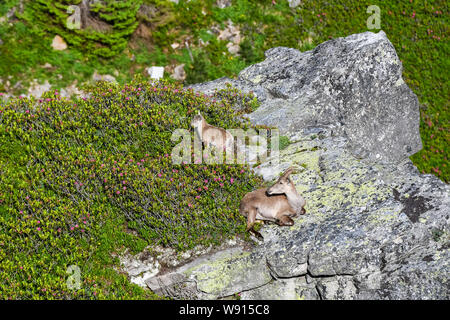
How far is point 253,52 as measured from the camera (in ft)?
70.9

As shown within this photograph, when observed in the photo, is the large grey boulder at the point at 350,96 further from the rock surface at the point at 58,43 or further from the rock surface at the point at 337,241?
the rock surface at the point at 58,43

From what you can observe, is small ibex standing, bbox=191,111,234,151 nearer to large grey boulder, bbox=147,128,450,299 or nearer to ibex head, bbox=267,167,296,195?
ibex head, bbox=267,167,296,195

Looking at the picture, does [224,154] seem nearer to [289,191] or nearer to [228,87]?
[289,191]

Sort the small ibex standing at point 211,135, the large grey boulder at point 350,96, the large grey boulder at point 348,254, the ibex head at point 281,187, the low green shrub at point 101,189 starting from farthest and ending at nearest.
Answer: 1. the large grey boulder at point 350,96
2. the small ibex standing at point 211,135
3. the low green shrub at point 101,189
4. the ibex head at point 281,187
5. the large grey boulder at point 348,254

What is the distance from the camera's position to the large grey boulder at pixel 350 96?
14.1 m

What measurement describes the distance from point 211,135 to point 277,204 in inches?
124

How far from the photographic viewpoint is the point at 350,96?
47.4 feet

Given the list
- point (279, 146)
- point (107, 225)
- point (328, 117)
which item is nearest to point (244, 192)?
point (279, 146)

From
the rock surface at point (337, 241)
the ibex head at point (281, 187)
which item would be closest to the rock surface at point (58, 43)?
the rock surface at point (337, 241)

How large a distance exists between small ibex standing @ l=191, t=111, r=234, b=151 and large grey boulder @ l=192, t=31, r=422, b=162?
1.79 metres

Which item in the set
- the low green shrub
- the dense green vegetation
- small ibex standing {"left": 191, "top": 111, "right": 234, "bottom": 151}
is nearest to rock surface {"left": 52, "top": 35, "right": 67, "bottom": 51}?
the dense green vegetation

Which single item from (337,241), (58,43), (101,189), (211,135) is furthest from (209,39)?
(337,241)

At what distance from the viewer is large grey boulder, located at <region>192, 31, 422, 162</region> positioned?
14.1m

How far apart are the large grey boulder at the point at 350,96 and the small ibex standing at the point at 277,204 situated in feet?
12.0
